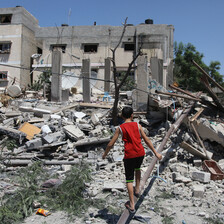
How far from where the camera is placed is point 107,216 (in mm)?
3924

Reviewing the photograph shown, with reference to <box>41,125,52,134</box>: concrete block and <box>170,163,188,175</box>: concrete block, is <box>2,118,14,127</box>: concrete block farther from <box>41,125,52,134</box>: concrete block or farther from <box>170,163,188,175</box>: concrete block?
<box>170,163,188,175</box>: concrete block

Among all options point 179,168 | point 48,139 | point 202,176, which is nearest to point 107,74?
Result: point 48,139

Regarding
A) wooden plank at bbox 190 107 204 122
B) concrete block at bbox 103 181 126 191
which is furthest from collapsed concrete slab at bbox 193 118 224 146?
concrete block at bbox 103 181 126 191

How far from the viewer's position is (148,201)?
4.49 m

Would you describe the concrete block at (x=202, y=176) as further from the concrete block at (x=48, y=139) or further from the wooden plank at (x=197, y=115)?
the concrete block at (x=48, y=139)

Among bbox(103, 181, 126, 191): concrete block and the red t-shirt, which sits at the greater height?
the red t-shirt

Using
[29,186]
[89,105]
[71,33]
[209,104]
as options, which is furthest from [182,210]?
[71,33]

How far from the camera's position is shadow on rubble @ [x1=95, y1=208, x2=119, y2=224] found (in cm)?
378

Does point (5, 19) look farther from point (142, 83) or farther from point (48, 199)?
point (48, 199)

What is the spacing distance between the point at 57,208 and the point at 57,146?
3.37 m

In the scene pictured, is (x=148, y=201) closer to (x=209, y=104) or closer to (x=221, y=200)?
(x=221, y=200)

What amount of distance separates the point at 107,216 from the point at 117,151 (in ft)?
10.4

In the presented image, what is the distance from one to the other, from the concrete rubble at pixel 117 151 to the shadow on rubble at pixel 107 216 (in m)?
0.08

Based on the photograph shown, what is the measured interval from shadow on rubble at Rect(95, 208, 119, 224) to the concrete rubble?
0.08m
